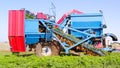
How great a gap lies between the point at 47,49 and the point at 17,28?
5.84 feet

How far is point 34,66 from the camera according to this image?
950 cm

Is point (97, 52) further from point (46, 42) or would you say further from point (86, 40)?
point (46, 42)

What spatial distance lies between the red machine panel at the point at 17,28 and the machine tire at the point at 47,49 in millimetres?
804

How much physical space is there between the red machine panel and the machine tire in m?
0.80

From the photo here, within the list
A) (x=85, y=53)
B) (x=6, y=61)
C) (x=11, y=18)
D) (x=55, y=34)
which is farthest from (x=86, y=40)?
(x=6, y=61)

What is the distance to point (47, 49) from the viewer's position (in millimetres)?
14258

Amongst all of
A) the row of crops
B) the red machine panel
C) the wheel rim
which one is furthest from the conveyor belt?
the row of crops

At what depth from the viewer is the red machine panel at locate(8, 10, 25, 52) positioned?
14375mm

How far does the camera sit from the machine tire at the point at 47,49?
46.4 feet

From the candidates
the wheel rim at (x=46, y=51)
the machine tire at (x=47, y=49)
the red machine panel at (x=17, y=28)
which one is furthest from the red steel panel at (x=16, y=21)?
the wheel rim at (x=46, y=51)

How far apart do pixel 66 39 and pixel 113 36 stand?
233 cm

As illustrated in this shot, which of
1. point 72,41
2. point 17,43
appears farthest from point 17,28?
point 72,41

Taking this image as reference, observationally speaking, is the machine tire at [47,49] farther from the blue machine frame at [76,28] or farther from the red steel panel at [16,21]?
the red steel panel at [16,21]

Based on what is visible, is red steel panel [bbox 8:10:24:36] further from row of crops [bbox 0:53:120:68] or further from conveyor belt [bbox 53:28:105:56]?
row of crops [bbox 0:53:120:68]
